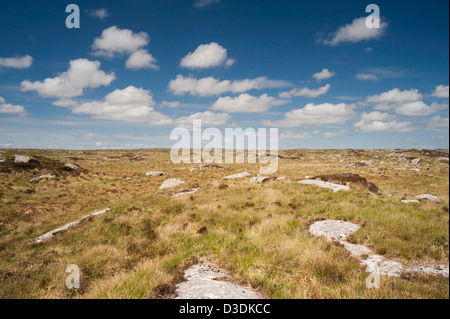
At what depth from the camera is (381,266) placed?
19.9 feet

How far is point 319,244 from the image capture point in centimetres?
749

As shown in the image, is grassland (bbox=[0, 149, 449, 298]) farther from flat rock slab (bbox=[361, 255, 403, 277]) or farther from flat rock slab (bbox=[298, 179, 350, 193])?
flat rock slab (bbox=[298, 179, 350, 193])

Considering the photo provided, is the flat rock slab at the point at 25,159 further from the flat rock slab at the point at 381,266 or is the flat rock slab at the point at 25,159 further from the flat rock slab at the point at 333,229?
the flat rock slab at the point at 381,266

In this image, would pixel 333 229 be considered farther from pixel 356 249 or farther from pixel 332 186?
pixel 332 186

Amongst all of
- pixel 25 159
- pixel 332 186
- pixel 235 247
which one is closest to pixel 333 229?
pixel 235 247

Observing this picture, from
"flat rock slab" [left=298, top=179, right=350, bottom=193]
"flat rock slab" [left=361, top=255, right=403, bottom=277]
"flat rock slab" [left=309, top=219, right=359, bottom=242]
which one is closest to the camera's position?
"flat rock slab" [left=361, top=255, right=403, bottom=277]

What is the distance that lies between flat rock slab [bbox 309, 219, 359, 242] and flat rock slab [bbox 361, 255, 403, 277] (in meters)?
1.74

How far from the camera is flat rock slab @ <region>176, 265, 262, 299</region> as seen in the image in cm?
447

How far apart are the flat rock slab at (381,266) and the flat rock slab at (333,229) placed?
1.74 meters

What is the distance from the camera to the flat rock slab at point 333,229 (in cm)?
862

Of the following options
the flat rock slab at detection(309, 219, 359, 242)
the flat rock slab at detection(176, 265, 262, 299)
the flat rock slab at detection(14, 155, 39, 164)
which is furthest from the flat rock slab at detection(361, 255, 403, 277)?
the flat rock slab at detection(14, 155, 39, 164)

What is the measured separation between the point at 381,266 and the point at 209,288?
16.7ft
